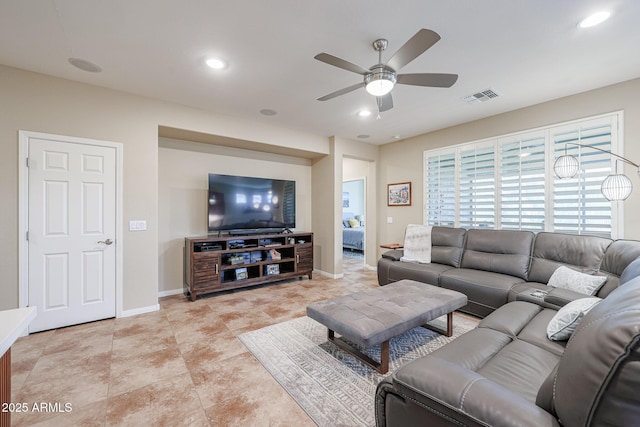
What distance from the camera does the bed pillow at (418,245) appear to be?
4.22 metres

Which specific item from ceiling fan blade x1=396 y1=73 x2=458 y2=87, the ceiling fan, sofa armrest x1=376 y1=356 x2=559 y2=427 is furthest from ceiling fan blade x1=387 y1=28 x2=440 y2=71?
sofa armrest x1=376 y1=356 x2=559 y2=427

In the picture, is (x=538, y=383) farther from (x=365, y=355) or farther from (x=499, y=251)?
(x=499, y=251)

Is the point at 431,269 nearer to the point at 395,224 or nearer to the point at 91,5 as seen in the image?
the point at 395,224

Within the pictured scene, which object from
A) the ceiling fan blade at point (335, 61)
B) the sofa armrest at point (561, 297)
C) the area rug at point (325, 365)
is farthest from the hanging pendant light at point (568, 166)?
the ceiling fan blade at point (335, 61)

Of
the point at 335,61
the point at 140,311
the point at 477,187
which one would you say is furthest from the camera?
the point at 477,187

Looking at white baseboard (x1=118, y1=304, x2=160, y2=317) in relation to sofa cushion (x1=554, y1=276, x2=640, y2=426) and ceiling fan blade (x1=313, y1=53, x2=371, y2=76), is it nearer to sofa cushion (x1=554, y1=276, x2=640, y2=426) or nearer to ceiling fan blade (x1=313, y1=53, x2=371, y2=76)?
ceiling fan blade (x1=313, y1=53, x2=371, y2=76)

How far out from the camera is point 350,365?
7.41 ft

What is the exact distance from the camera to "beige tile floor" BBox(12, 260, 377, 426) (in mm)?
1720

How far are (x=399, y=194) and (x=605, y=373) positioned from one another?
15.8 feet

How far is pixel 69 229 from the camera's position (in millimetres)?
2996

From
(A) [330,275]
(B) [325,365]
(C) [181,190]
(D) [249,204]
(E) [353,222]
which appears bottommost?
(B) [325,365]

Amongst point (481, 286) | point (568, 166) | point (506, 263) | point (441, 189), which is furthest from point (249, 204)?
point (568, 166)

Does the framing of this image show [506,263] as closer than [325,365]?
No

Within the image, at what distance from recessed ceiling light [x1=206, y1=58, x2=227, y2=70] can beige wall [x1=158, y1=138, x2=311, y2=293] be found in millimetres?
1917
